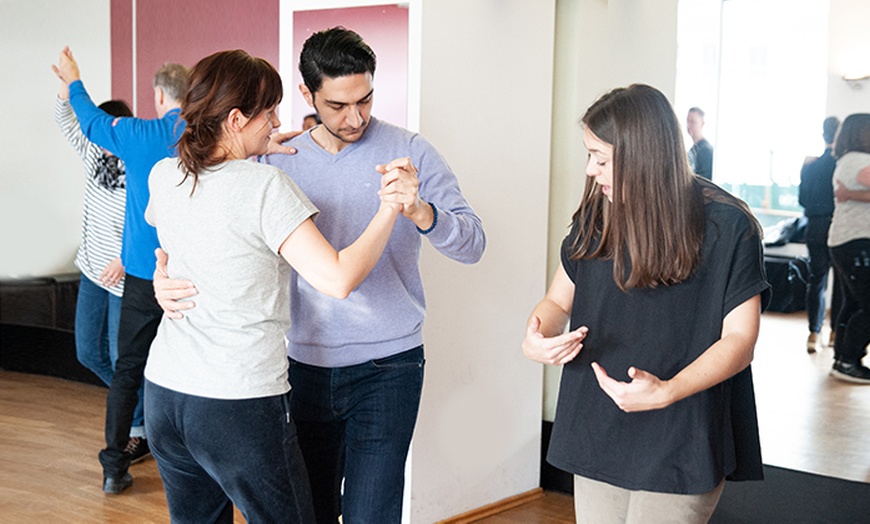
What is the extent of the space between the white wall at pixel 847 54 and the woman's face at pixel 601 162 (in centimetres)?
190

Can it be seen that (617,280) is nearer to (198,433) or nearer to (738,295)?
(738,295)

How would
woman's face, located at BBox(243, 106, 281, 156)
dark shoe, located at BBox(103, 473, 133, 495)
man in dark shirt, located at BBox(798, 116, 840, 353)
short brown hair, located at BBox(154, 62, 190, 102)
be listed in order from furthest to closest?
dark shoe, located at BBox(103, 473, 133, 495), short brown hair, located at BBox(154, 62, 190, 102), man in dark shirt, located at BBox(798, 116, 840, 353), woman's face, located at BBox(243, 106, 281, 156)

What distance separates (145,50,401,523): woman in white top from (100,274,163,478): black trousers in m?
2.20

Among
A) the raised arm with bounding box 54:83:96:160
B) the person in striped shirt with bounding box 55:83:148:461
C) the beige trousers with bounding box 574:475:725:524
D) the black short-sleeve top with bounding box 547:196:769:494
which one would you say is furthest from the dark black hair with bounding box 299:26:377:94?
the person in striped shirt with bounding box 55:83:148:461

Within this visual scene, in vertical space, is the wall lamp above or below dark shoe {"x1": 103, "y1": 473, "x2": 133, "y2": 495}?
above

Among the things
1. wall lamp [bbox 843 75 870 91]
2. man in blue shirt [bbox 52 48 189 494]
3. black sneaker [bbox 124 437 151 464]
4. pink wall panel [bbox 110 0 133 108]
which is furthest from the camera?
pink wall panel [bbox 110 0 133 108]

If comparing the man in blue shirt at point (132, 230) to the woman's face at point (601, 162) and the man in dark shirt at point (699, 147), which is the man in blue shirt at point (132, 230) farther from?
the woman's face at point (601, 162)

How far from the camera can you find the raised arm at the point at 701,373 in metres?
1.81

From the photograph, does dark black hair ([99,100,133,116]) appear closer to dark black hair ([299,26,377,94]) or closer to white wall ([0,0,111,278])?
white wall ([0,0,111,278])

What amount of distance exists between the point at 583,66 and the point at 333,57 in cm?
207

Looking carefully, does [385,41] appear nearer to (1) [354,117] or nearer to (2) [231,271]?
(1) [354,117]

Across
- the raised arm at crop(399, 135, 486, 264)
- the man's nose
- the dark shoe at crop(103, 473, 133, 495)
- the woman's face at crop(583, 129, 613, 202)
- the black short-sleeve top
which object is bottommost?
the dark shoe at crop(103, 473, 133, 495)

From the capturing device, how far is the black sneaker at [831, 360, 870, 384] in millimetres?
3564

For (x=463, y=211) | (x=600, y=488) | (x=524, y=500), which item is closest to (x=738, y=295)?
(x=600, y=488)
